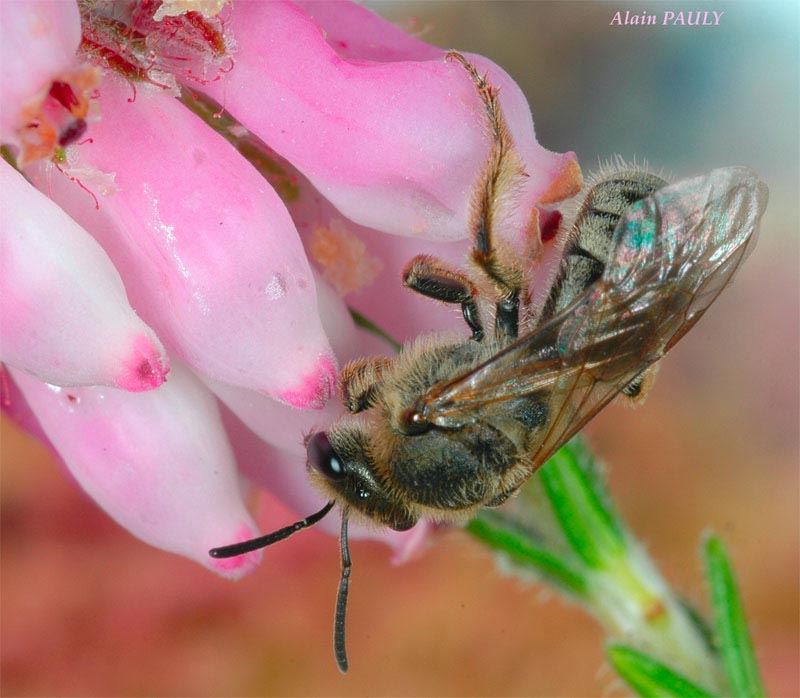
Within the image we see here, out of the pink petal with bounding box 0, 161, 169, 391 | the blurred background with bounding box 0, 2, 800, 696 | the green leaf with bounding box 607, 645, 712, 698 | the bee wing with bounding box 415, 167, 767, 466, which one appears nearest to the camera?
the pink petal with bounding box 0, 161, 169, 391

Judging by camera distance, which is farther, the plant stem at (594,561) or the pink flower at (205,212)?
the plant stem at (594,561)

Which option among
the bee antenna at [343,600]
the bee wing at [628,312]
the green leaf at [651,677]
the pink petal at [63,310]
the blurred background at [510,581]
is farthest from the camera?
the blurred background at [510,581]

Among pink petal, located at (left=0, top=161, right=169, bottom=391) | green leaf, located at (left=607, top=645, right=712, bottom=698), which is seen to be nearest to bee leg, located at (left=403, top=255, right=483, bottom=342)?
pink petal, located at (left=0, top=161, right=169, bottom=391)

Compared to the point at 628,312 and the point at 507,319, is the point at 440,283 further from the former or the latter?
the point at 628,312

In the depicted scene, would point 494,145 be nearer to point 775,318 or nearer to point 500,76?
point 500,76

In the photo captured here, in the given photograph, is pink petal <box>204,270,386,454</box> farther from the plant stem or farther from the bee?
the plant stem

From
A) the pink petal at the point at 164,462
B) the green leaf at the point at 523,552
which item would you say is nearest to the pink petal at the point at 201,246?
the pink petal at the point at 164,462

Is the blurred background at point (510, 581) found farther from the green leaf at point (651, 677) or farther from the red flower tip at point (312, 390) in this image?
the red flower tip at point (312, 390)
